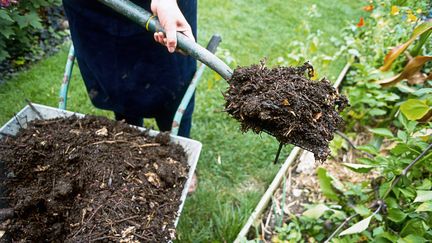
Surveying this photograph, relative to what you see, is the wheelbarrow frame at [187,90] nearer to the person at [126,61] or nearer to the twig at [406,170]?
the person at [126,61]

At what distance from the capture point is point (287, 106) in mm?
1104

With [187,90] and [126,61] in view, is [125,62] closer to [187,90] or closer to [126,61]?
[126,61]

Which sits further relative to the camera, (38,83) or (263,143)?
(38,83)

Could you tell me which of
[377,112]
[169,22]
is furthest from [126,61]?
→ [377,112]

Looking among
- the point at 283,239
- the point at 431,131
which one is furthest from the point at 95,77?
the point at 431,131

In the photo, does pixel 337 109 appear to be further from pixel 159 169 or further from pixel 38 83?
pixel 38 83

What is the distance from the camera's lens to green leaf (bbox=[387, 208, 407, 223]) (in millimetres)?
1592

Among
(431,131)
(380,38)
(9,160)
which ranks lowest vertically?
(9,160)

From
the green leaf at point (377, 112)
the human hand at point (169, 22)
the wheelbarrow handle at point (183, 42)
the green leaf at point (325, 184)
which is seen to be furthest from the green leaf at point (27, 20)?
the green leaf at point (377, 112)

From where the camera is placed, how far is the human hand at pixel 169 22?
1227mm

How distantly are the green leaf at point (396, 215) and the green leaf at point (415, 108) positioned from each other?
0.39 m

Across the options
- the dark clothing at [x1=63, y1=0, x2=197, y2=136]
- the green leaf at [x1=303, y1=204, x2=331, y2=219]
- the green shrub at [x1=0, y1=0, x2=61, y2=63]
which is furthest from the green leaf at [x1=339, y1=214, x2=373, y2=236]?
the green shrub at [x1=0, y1=0, x2=61, y2=63]

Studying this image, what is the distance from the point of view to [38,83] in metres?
2.79

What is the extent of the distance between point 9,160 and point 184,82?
0.80 m
